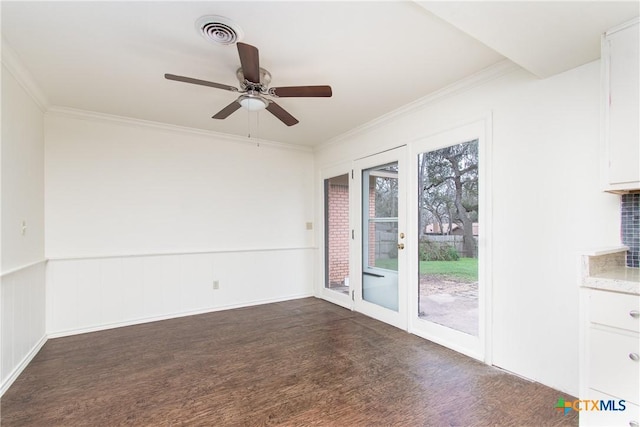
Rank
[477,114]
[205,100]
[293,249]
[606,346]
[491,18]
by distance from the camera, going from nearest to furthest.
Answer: [606,346], [491,18], [477,114], [205,100], [293,249]

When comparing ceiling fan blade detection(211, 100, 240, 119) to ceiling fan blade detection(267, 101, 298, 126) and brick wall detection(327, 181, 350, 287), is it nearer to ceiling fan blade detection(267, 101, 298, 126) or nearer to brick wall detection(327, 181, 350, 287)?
ceiling fan blade detection(267, 101, 298, 126)

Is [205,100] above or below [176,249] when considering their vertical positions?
above

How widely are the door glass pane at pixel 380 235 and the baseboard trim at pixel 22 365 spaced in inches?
136

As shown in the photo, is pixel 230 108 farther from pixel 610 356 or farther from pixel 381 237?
pixel 610 356

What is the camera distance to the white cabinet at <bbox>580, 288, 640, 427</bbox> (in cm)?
140

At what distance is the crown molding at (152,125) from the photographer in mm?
3318

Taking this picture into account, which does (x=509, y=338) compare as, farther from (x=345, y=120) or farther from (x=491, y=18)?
(x=345, y=120)

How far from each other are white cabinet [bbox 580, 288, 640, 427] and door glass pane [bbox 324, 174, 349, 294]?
299cm

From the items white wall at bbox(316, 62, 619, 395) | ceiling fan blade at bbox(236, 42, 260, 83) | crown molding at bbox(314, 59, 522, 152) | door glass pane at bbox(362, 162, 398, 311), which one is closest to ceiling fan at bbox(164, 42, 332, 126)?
ceiling fan blade at bbox(236, 42, 260, 83)

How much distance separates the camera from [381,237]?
3770 millimetres

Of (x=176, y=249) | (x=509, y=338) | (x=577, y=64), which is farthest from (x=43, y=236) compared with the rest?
Result: (x=577, y=64)

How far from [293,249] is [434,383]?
302cm

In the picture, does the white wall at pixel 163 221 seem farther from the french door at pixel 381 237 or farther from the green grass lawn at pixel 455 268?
the green grass lawn at pixel 455 268

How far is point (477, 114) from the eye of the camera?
263cm
